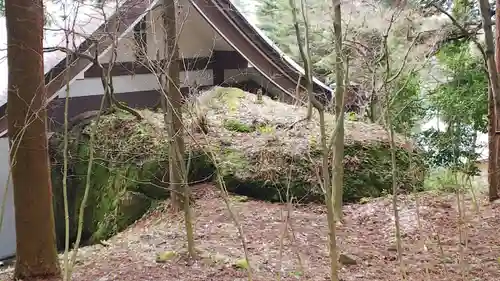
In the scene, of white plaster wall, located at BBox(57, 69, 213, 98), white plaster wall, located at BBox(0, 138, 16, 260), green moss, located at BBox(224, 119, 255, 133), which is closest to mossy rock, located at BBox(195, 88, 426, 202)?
green moss, located at BBox(224, 119, 255, 133)

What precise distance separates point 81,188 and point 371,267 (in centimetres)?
464

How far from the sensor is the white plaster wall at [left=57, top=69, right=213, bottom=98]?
8.24 metres

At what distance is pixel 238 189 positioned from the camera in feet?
22.7

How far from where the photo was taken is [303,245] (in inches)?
202

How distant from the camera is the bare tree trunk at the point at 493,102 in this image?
5332 mm

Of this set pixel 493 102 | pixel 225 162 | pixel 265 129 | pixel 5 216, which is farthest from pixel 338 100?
pixel 5 216

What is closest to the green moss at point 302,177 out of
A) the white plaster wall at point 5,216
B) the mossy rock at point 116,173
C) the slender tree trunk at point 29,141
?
the mossy rock at point 116,173

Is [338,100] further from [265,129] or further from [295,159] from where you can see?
[265,129]

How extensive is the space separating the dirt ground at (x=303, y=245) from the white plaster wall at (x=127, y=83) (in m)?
2.68

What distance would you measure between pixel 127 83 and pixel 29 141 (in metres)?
4.87

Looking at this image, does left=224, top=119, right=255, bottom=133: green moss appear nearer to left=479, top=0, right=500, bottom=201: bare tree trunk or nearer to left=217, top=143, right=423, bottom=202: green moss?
left=217, top=143, right=423, bottom=202: green moss

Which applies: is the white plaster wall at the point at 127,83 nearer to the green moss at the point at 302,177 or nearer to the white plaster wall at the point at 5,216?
the white plaster wall at the point at 5,216

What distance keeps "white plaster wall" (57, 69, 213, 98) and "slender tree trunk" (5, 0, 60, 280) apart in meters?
3.83

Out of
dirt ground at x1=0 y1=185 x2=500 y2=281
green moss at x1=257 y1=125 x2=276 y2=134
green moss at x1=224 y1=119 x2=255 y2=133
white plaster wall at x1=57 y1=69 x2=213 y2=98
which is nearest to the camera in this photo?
dirt ground at x1=0 y1=185 x2=500 y2=281
